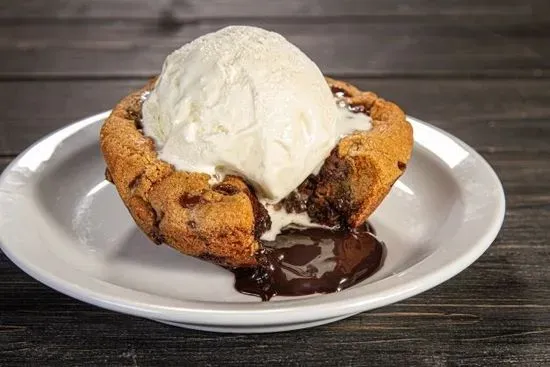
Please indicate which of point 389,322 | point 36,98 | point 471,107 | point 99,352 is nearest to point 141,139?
point 99,352

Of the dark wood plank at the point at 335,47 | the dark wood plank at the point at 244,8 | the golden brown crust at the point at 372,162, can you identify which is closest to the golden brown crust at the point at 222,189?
the golden brown crust at the point at 372,162

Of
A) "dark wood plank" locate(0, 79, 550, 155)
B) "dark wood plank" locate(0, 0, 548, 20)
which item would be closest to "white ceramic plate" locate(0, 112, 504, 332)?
"dark wood plank" locate(0, 79, 550, 155)

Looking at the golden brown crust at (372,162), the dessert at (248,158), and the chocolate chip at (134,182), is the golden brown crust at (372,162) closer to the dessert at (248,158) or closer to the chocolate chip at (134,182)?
the dessert at (248,158)

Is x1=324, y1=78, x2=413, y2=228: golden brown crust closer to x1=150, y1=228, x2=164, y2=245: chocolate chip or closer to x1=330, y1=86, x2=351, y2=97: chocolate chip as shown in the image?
x1=330, y1=86, x2=351, y2=97: chocolate chip

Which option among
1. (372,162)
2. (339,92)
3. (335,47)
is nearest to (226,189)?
(372,162)

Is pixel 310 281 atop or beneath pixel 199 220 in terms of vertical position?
beneath

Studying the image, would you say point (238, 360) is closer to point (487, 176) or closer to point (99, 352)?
point (99, 352)
